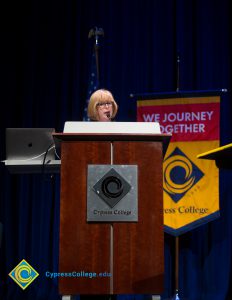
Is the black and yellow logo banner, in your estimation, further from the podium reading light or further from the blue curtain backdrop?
the podium reading light

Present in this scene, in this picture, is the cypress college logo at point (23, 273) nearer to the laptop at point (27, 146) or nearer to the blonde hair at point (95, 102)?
the laptop at point (27, 146)

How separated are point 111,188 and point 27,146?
980mm

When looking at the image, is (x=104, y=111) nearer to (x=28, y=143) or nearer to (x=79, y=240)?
(x=28, y=143)

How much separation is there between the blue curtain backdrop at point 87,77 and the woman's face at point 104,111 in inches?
79.5

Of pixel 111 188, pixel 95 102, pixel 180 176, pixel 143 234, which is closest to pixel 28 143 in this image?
pixel 95 102

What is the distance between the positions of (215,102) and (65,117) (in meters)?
1.61

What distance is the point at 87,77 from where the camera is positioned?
4.88m

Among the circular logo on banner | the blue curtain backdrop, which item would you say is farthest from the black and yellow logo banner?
the blue curtain backdrop

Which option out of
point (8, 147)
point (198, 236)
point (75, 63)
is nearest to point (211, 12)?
point (75, 63)

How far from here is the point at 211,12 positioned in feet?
15.5

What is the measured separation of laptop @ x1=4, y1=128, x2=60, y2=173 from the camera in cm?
265

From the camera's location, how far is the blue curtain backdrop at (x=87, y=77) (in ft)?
14.6

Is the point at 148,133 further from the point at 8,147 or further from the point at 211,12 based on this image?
the point at 211,12

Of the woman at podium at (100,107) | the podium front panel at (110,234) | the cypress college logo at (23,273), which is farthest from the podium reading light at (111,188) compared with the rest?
the cypress college logo at (23,273)
